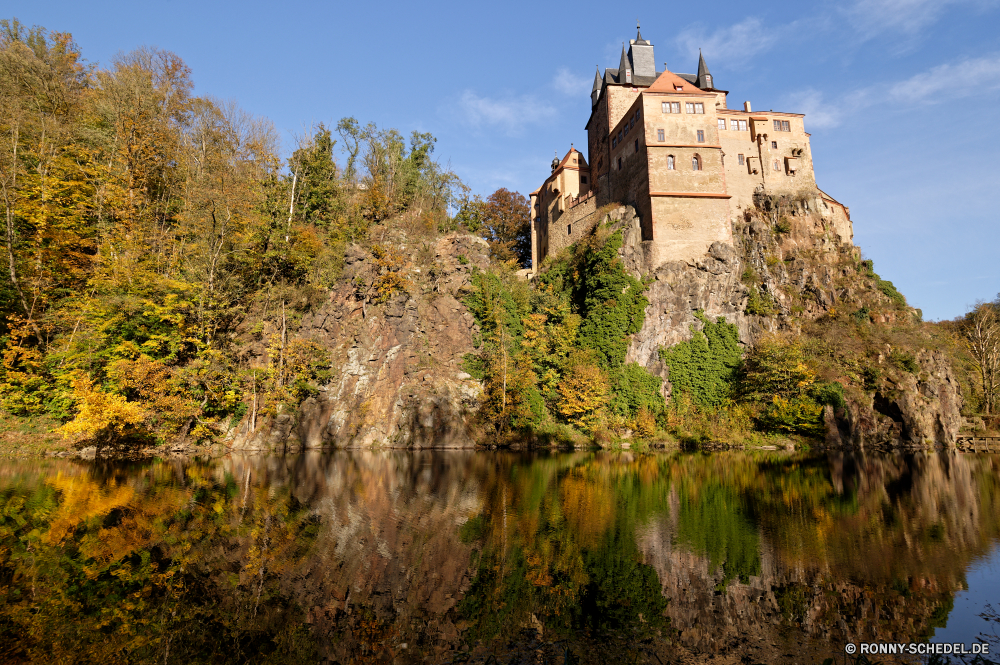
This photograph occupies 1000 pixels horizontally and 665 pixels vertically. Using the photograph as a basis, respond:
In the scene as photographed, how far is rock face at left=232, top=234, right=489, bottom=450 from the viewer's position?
32.6 meters

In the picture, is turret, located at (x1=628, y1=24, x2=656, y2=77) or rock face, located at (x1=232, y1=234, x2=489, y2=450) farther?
turret, located at (x1=628, y1=24, x2=656, y2=77)

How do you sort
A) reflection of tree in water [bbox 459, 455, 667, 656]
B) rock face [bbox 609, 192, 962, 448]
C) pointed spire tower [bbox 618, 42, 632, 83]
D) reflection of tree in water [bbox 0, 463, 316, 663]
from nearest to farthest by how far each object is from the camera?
1. reflection of tree in water [bbox 0, 463, 316, 663]
2. reflection of tree in water [bbox 459, 455, 667, 656]
3. rock face [bbox 609, 192, 962, 448]
4. pointed spire tower [bbox 618, 42, 632, 83]

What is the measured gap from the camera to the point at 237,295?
113 ft

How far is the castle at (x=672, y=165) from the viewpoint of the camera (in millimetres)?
42469

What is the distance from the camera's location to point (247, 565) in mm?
8594

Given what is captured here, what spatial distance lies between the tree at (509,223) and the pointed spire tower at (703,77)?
23.5m

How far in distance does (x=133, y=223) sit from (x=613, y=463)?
32460mm

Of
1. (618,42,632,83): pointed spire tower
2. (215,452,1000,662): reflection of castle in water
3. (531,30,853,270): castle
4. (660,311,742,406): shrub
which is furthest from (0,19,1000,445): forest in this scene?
(618,42,632,83): pointed spire tower

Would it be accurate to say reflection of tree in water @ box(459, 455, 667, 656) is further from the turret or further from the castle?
the turret

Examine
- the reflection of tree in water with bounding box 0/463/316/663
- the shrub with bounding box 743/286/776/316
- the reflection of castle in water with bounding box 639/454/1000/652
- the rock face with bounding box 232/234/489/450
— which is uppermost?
the shrub with bounding box 743/286/776/316

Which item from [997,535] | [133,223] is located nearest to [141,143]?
[133,223]

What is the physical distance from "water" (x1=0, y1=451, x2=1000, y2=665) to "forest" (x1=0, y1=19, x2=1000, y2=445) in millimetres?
14366

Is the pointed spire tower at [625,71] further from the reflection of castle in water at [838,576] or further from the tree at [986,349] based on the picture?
the reflection of castle in water at [838,576]

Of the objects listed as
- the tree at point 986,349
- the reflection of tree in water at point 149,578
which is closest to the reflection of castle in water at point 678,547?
the reflection of tree in water at point 149,578
